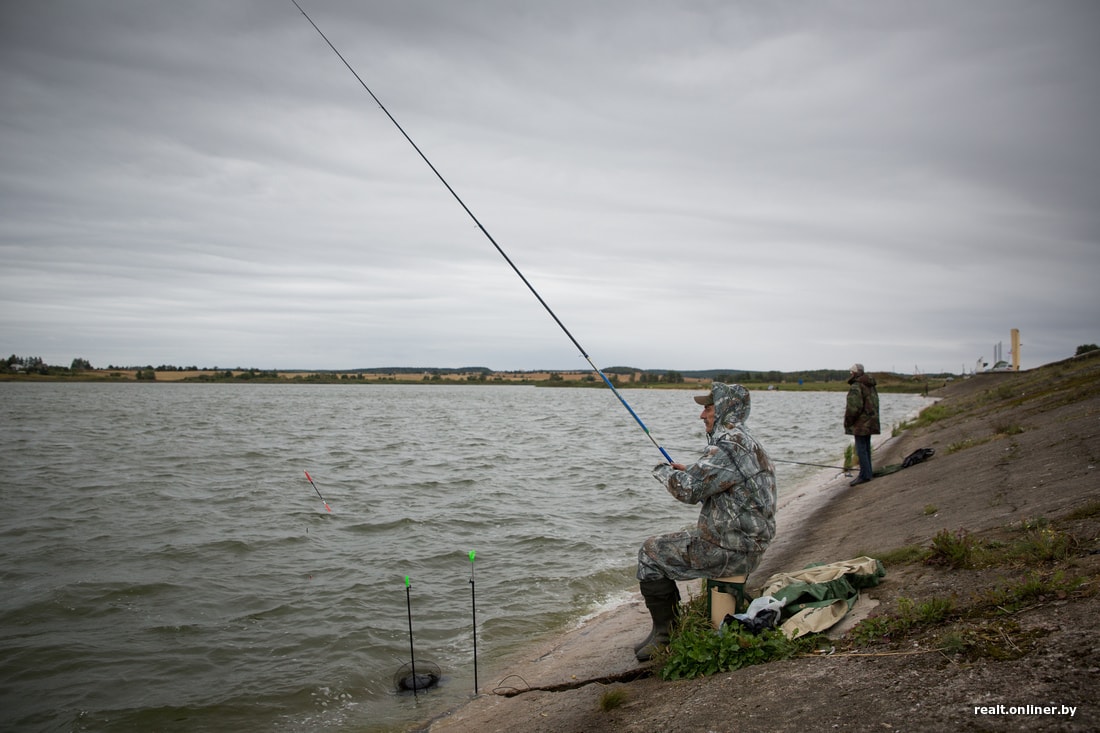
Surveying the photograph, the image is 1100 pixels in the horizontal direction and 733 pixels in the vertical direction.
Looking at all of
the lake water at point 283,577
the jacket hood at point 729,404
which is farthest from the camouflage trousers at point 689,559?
the lake water at point 283,577

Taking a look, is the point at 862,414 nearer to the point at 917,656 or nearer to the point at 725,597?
the point at 725,597

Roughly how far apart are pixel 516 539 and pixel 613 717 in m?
9.02

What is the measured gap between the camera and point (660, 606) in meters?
5.84

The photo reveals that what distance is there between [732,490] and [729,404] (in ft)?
2.31

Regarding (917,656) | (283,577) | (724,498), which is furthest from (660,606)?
(283,577)

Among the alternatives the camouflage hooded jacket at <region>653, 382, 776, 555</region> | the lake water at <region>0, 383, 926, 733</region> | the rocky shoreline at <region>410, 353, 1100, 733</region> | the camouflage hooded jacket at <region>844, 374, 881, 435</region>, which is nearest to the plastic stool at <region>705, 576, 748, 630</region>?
the camouflage hooded jacket at <region>653, 382, 776, 555</region>

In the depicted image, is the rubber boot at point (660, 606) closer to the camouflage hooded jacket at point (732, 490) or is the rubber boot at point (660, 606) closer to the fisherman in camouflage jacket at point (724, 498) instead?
the fisherman in camouflage jacket at point (724, 498)

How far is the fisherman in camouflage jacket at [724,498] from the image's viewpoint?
533cm

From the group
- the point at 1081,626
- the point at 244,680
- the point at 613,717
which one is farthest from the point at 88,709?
the point at 1081,626

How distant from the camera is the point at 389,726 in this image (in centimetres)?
651

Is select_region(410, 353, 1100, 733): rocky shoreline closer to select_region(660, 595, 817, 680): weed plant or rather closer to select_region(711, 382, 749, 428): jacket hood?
select_region(660, 595, 817, 680): weed plant

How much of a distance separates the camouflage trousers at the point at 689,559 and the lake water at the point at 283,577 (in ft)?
8.38

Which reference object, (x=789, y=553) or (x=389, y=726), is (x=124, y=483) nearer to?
(x=389, y=726)

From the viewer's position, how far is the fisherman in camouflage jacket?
5.33 m
